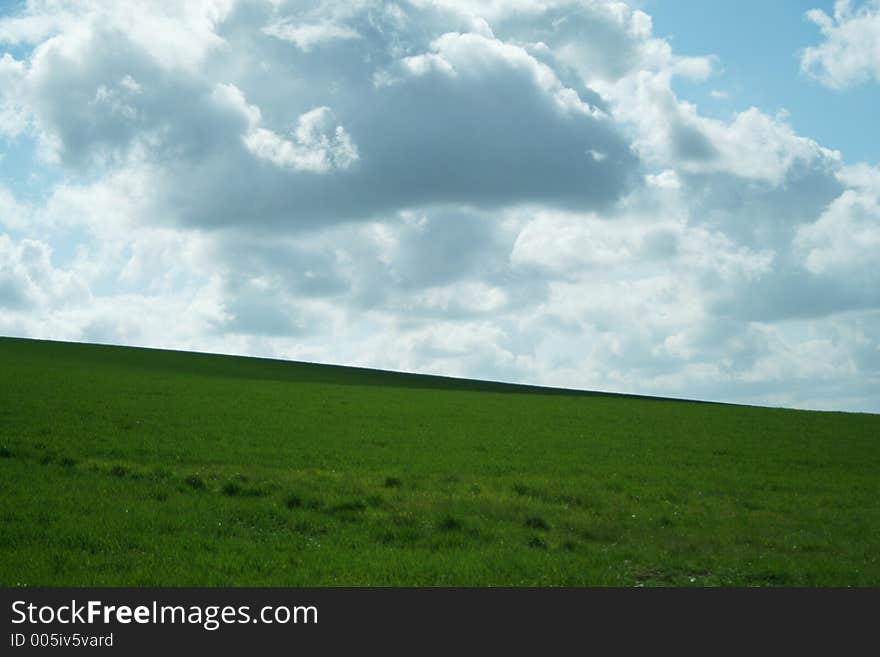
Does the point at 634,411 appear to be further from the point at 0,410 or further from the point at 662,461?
the point at 0,410

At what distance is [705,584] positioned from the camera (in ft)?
48.8

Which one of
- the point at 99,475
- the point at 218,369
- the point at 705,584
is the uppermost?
the point at 218,369

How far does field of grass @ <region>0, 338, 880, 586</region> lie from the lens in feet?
49.1

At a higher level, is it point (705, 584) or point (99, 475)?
point (99, 475)

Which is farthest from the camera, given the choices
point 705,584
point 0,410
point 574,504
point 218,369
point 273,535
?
point 218,369

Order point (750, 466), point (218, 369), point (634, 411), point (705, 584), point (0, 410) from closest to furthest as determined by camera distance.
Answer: point (705, 584) → point (750, 466) → point (0, 410) → point (634, 411) → point (218, 369)

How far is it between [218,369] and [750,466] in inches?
2404

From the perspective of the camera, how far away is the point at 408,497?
20750mm

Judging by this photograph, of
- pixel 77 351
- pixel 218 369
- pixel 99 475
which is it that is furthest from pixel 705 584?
pixel 77 351

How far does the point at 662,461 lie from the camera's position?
29938mm

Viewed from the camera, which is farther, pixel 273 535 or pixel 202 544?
pixel 273 535

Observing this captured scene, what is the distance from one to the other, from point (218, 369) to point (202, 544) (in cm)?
6673

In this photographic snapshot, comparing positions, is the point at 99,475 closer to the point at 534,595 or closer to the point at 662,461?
the point at 534,595

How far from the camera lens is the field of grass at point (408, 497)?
15.0 metres
